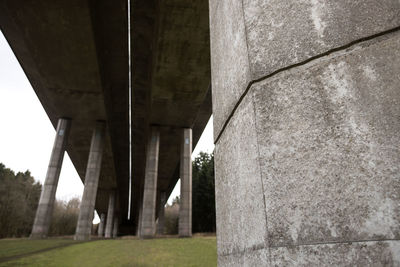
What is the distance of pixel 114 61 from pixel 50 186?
11.7m

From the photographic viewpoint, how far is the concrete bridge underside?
580 inches

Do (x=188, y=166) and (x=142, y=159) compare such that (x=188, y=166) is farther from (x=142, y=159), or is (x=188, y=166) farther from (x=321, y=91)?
(x=321, y=91)

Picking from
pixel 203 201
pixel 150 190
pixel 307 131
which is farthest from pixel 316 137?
pixel 203 201

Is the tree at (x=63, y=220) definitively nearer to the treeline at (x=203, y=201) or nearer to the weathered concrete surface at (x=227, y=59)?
the treeline at (x=203, y=201)

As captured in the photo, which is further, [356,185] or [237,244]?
[237,244]

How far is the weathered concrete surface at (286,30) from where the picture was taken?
1335mm

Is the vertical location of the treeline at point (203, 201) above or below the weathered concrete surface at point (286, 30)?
above

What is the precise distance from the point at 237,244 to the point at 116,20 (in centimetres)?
1681

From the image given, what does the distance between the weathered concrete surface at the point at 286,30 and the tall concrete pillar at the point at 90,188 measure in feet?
74.4

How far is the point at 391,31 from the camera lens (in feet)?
4.17

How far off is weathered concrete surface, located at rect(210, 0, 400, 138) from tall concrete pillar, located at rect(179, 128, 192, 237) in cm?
2148

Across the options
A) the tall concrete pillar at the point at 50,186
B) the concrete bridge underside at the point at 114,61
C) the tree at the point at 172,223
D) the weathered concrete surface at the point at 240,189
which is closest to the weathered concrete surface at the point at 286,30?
the weathered concrete surface at the point at 240,189

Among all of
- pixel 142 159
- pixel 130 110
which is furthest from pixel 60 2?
pixel 142 159

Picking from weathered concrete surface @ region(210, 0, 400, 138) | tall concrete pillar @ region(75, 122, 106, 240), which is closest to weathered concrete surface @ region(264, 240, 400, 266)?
weathered concrete surface @ region(210, 0, 400, 138)
